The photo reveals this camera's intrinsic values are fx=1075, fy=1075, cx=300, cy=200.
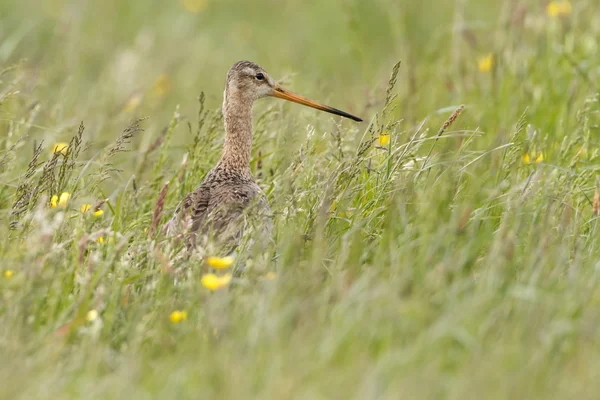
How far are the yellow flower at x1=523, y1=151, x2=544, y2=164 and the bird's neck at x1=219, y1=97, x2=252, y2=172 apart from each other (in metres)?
1.39

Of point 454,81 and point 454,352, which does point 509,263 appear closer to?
point 454,352

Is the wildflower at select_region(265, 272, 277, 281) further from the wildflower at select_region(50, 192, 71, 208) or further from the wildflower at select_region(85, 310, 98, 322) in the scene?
the wildflower at select_region(50, 192, 71, 208)

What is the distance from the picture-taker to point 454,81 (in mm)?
6945

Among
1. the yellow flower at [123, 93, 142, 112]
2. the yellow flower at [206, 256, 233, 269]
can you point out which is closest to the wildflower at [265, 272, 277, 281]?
the yellow flower at [206, 256, 233, 269]

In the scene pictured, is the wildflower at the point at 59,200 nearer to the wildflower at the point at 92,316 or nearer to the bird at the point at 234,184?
the bird at the point at 234,184

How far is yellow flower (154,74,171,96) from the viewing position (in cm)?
917

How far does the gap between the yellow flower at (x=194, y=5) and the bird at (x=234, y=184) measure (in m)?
5.61

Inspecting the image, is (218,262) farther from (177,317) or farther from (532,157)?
(532,157)

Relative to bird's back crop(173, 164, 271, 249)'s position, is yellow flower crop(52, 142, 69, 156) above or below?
above

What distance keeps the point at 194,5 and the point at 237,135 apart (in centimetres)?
593

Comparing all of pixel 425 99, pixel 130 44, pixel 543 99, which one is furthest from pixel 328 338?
pixel 130 44

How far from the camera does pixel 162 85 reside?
30.6 feet

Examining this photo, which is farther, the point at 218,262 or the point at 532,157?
the point at 532,157

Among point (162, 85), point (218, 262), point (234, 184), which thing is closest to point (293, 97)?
point (234, 184)
